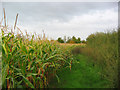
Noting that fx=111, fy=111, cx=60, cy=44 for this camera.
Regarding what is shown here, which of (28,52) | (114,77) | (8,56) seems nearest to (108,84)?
(114,77)

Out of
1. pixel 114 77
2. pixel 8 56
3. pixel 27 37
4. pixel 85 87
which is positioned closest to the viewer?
pixel 8 56

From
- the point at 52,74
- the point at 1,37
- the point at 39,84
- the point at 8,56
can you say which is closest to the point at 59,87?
the point at 39,84

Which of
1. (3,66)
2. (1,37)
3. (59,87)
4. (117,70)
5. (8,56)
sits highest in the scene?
(1,37)

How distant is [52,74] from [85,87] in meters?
0.93

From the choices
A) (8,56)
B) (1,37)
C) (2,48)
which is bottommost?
(8,56)

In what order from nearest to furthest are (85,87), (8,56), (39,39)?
(8,56)
(85,87)
(39,39)

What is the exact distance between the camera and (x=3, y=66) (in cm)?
193

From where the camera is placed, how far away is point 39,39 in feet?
9.73

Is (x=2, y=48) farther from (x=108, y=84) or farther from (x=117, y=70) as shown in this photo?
(x=117, y=70)

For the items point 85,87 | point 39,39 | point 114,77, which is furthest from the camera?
point 39,39

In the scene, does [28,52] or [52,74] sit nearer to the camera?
[28,52]

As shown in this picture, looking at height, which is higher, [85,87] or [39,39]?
[39,39]

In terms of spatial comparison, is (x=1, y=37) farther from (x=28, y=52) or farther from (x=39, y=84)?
(x=39, y=84)

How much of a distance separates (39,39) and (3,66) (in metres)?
1.24
